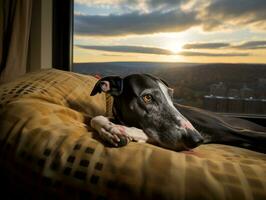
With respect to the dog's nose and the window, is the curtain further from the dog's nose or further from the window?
the dog's nose

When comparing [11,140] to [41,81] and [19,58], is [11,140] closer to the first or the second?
[41,81]

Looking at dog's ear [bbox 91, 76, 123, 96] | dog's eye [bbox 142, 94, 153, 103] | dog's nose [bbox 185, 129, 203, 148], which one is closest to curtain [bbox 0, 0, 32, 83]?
dog's ear [bbox 91, 76, 123, 96]

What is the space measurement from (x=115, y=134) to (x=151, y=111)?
0.26 meters

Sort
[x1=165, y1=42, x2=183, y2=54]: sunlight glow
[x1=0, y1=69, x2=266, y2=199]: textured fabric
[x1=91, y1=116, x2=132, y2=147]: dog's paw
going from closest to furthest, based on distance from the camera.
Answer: [x1=0, y1=69, x2=266, y2=199]: textured fabric, [x1=91, y1=116, x2=132, y2=147]: dog's paw, [x1=165, y1=42, x2=183, y2=54]: sunlight glow

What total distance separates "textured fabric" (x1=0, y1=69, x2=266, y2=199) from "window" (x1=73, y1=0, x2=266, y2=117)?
1293 mm

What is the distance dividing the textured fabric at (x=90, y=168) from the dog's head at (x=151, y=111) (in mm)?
202

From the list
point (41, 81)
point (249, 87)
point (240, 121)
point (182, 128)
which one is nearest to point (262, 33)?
point (249, 87)

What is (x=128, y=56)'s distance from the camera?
2.25m

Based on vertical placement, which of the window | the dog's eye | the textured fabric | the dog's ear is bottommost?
the textured fabric

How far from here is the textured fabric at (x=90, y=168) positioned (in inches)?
27.4

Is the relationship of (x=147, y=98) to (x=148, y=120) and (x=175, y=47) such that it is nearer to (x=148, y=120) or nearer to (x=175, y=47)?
(x=148, y=120)

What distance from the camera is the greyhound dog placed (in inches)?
39.4

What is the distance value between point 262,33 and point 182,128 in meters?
1.30

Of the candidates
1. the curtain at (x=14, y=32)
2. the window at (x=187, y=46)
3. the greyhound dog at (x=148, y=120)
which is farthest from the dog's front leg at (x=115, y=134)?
the window at (x=187, y=46)
